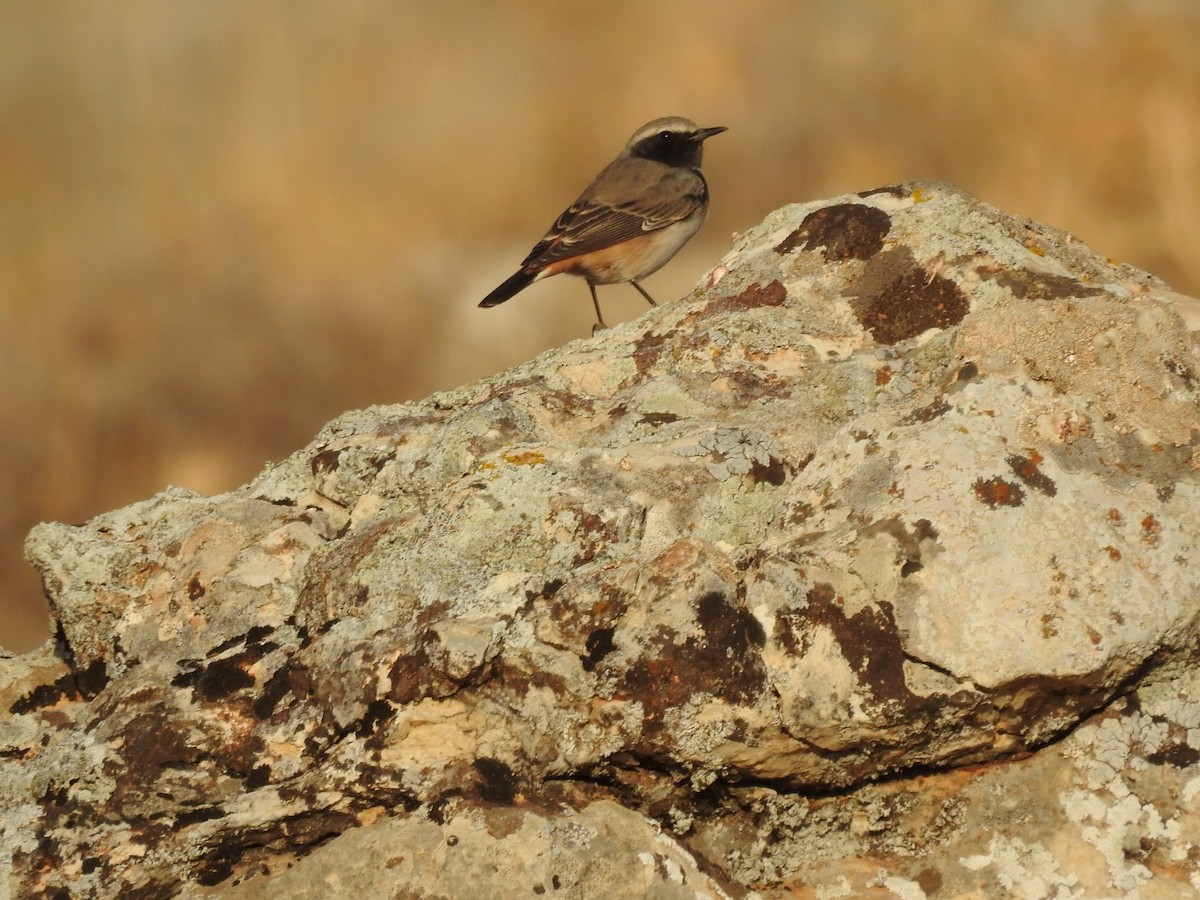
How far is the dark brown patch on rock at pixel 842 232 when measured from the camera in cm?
457

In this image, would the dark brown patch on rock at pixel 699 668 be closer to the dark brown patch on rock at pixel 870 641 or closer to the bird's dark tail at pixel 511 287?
the dark brown patch on rock at pixel 870 641

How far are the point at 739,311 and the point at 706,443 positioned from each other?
87 cm

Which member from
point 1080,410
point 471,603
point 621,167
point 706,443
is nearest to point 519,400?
point 706,443

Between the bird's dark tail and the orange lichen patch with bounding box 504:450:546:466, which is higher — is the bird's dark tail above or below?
below

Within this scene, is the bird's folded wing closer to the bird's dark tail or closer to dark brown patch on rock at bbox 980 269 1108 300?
the bird's dark tail

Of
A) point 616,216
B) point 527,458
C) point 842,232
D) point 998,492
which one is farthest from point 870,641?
point 616,216

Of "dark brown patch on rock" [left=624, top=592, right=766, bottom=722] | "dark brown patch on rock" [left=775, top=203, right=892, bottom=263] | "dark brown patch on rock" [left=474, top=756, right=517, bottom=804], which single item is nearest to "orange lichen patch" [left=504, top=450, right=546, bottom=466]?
"dark brown patch on rock" [left=624, top=592, right=766, bottom=722]

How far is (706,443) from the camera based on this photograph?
12.3 ft

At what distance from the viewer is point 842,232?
182 inches

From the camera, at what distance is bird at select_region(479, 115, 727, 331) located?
883 cm

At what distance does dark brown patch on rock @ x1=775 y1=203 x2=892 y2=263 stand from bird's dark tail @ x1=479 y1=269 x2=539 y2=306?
4.09 m

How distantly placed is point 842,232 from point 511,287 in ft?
14.0

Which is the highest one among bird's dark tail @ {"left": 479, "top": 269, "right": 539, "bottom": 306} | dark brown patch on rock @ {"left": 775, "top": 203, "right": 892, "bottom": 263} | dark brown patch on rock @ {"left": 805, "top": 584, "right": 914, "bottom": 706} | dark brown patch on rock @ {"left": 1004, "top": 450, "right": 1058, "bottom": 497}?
dark brown patch on rock @ {"left": 775, "top": 203, "right": 892, "bottom": 263}

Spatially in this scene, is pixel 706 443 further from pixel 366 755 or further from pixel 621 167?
pixel 621 167
